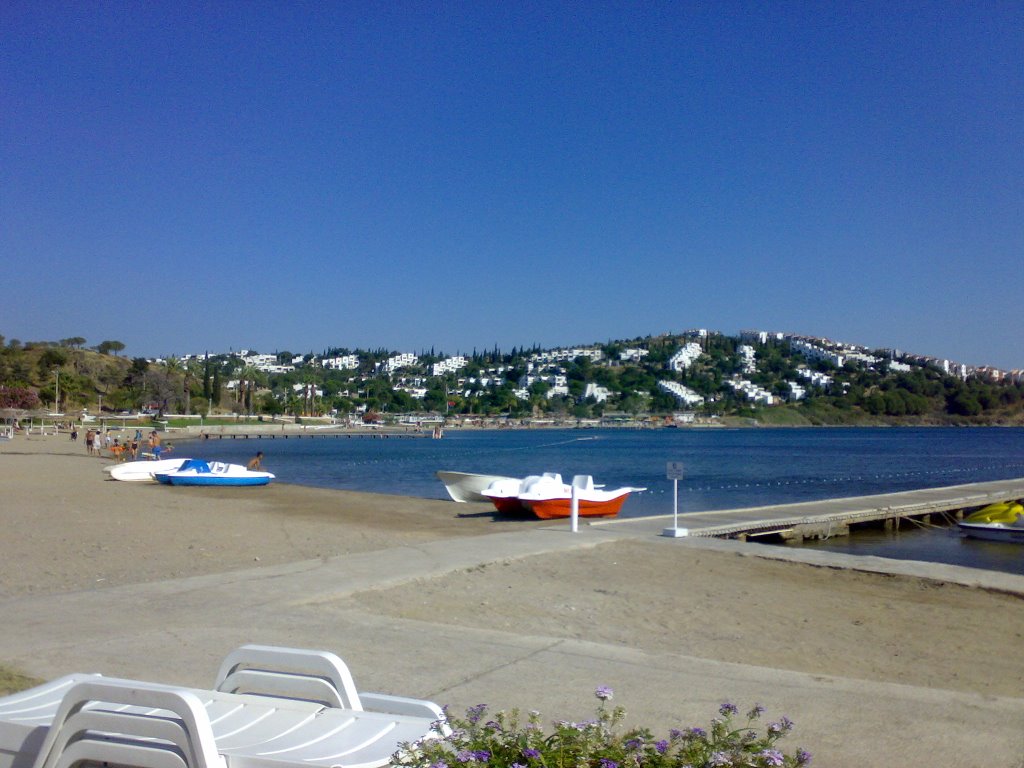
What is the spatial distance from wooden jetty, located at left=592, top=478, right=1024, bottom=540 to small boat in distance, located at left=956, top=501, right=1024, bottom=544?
175 cm

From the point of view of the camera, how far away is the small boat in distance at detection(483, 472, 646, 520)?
22125 mm

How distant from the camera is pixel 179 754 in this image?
2.98 metres

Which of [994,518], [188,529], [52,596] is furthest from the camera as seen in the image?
[994,518]

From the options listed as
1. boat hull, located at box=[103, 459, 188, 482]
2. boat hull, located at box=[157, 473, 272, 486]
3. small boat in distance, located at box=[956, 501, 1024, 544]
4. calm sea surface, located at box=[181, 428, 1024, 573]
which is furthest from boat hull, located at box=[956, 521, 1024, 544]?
boat hull, located at box=[103, 459, 188, 482]

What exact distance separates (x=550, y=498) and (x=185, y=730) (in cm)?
1932

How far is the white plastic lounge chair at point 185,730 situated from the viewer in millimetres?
2936

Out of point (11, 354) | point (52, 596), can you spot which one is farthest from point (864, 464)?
point (11, 354)

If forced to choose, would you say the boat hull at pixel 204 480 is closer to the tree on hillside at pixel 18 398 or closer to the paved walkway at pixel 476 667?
the paved walkway at pixel 476 667

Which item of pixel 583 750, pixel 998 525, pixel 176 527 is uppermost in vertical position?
pixel 583 750

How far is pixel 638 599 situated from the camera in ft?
36.0

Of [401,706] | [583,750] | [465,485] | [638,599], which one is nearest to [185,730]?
[401,706]

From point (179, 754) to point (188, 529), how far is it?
15.8 metres

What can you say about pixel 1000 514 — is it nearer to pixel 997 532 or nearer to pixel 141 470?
pixel 997 532

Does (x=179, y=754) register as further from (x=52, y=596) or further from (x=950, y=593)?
(x=950, y=593)
